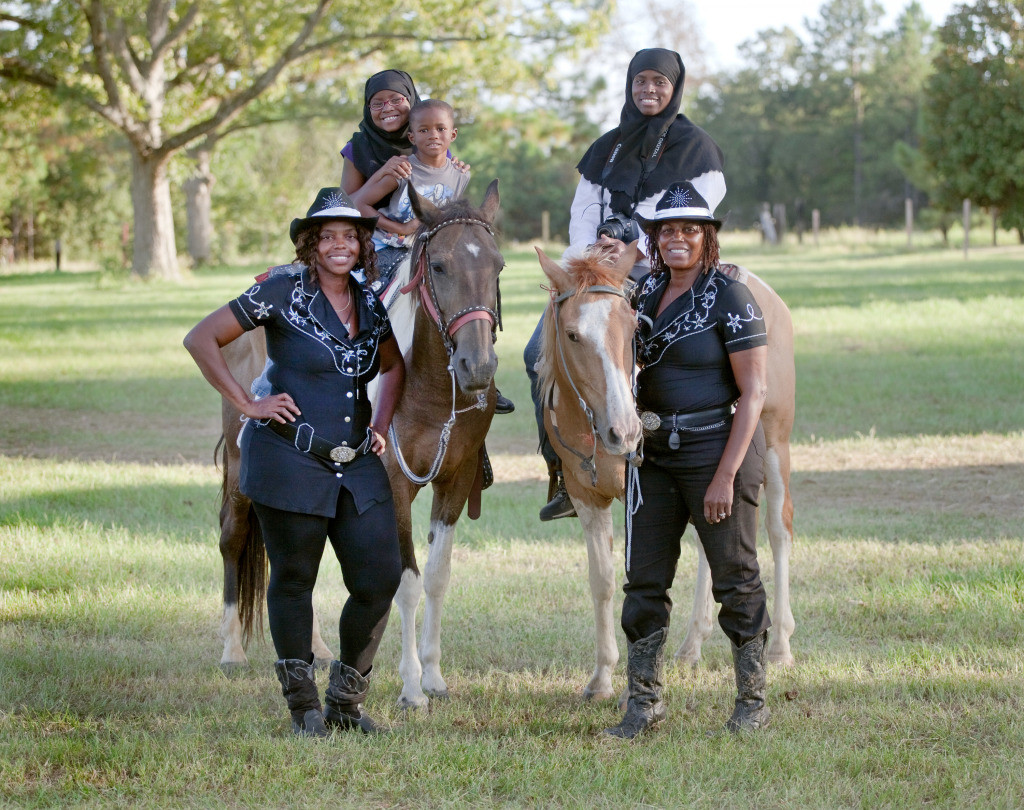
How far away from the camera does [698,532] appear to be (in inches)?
181

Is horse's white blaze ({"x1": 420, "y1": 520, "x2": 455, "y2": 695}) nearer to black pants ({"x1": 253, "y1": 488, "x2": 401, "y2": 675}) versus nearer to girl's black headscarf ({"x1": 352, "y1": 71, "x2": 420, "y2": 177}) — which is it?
black pants ({"x1": 253, "y1": 488, "x2": 401, "y2": 675})

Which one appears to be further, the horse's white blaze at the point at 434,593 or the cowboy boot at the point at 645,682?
the horse's white blaze at the point at 434,593

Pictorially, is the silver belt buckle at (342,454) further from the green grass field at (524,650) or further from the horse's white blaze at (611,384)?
the green grass field at (524,650)

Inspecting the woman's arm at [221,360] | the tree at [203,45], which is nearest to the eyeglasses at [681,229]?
the woman's arm at [221,360]

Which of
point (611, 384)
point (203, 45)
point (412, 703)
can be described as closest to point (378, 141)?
point (611, 384)

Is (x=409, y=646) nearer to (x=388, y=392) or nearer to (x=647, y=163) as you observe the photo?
(x=388, y=392)

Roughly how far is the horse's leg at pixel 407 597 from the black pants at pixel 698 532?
110 centimetres

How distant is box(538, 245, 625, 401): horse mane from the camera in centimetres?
462

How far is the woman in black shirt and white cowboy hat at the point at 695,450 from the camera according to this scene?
14.4ft

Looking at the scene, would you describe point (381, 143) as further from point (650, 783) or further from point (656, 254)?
point (650, 783)

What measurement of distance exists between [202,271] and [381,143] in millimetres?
33594

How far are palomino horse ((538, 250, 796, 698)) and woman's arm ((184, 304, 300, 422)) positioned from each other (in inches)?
48.3

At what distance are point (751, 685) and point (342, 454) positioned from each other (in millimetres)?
2004

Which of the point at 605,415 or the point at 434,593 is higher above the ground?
the point at 605,415
